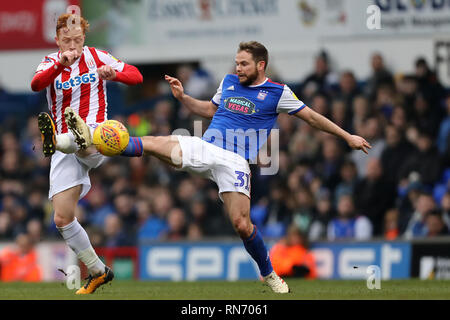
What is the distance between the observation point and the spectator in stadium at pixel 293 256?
13.9m

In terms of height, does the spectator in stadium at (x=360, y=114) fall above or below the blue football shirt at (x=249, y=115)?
below

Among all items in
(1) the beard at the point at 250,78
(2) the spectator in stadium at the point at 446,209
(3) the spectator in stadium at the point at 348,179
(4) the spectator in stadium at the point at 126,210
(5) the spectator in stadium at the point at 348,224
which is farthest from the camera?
(4) the spectator in stadium at the point at 126,210

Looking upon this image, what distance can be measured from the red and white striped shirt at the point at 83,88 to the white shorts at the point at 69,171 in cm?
29

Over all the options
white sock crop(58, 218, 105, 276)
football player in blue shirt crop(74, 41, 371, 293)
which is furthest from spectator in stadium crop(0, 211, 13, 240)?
football player in blue shirt crop(74, 41, 371, 293)

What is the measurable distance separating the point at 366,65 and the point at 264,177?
9.80 ft

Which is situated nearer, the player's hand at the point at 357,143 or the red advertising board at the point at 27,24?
the player's hand at the point at 357,143

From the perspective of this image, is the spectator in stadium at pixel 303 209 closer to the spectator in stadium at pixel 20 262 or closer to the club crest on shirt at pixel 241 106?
the spectator in stadium at pixel 20 262

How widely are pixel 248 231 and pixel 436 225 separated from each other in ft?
17.1

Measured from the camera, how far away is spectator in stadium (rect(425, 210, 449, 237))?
44.0ft

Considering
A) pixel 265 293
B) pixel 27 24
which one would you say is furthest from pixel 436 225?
pixel 27 24

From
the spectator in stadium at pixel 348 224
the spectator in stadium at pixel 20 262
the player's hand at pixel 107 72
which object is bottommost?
the spectator in stadium at pixel 20 262

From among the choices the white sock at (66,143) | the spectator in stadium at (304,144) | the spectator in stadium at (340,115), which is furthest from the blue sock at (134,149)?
the spectator in stadium at (304,144)

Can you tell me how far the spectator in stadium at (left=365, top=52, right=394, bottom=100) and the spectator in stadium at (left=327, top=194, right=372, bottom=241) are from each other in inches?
92.3

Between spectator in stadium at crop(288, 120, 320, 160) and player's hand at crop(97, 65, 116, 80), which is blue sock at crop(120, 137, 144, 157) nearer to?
player's hand at crop(97, 65, 116, 80)
